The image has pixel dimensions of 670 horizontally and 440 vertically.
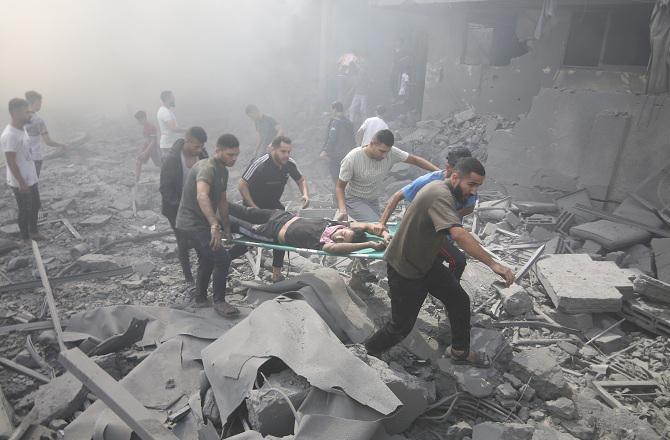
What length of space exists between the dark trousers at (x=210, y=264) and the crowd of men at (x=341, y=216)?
0.01 metres

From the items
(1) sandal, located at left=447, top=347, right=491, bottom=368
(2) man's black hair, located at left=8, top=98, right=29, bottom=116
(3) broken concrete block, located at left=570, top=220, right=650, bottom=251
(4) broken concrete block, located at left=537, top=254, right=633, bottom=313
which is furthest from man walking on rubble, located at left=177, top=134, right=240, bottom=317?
(3) broken concrete block, located at left=570, top=220, right=650, bottom=251

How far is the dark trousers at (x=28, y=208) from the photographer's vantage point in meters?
6.44

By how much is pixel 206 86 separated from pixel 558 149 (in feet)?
52.8

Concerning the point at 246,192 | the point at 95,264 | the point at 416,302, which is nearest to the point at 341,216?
the point at 246,192

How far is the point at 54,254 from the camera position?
21.3 feet

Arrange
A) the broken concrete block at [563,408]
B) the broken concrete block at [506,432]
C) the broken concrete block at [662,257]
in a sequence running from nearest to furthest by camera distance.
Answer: the broken concrete block at [506,432]
the broken concrete block at [563,408]
the broken concrete block at [662,257]

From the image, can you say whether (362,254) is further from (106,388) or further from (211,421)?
A: (106,388)

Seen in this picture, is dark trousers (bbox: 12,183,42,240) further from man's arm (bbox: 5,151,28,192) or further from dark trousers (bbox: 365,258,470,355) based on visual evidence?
dark trousers (bbox: 365,258,470,355)

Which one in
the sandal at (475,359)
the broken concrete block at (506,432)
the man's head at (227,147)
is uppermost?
the man's head at (227,147)

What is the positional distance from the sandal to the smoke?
48.6ft

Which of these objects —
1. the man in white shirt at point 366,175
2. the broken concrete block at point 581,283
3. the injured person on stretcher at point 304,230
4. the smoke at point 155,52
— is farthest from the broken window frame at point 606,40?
the smoke at point 155,52

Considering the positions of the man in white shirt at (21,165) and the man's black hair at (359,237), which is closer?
the man's black hair at (359,237)

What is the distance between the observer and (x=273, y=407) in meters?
2.65

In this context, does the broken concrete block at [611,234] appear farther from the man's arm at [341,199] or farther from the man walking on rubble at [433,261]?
the man's arm at [341,199]
